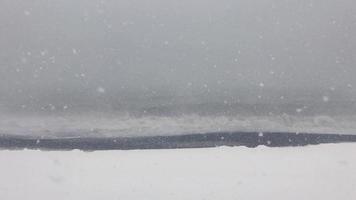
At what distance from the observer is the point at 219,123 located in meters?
2.59

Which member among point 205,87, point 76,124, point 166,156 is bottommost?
point 166,156

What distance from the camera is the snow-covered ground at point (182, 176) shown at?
237 centimetres

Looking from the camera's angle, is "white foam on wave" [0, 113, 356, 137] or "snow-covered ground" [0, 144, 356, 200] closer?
"snow-covered ground" [0, 144, 356, 200]

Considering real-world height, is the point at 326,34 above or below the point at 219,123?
above

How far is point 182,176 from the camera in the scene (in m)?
2.39

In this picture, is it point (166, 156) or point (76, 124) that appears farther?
point (76, 124)

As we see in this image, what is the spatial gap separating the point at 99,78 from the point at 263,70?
90 cm

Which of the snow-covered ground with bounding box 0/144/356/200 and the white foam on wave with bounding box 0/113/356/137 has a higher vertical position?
the white foam on wave with bounding box 0/113/356/137

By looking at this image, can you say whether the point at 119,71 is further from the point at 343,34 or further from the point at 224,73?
the point at 343,34

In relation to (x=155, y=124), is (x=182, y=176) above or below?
below

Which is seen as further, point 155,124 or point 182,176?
point 155,124

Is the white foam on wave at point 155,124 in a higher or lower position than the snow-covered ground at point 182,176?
higher

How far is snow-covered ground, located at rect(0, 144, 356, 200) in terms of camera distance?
93.4 inches

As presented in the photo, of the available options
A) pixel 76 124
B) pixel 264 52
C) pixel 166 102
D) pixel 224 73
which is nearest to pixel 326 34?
pixel 264 52
